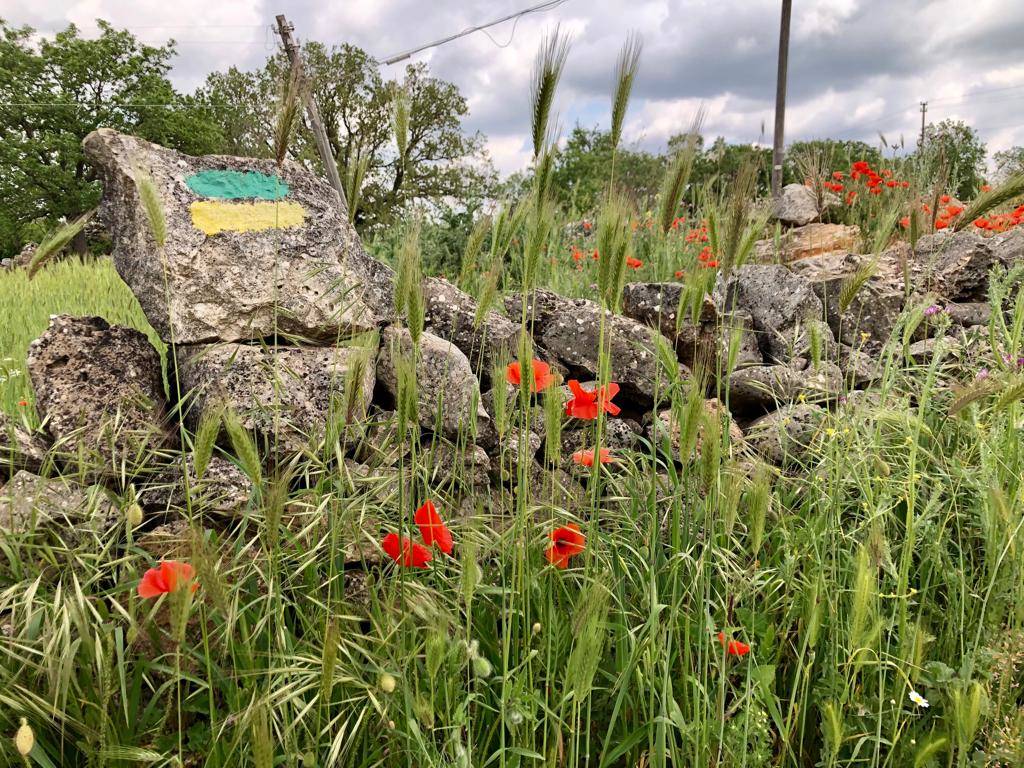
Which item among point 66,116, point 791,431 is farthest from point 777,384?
point 66,116

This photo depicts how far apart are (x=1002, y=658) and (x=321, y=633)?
1.48 meters

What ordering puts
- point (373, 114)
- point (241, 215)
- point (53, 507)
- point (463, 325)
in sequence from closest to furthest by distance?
point (53, 507)
point (241, 215)
point (463, 325)
point (373, 114)

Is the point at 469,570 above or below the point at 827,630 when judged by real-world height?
above

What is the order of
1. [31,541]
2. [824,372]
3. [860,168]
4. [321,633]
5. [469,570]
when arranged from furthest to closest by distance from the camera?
1. [860,168]
2. [824,372]
3. [31,541]
4. [321,633]
5. [469,570]

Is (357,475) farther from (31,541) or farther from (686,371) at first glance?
(686,371)

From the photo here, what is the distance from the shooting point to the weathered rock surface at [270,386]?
2008mm

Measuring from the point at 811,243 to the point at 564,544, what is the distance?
4877mm

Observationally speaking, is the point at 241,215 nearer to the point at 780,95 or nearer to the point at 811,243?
the point at 811,243

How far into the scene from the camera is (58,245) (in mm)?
1763

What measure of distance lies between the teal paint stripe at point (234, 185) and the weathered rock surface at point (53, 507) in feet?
3.37

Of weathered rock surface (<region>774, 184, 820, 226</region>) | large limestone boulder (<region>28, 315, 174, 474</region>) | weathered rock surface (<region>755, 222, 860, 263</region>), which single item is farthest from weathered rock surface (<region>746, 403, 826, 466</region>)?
weathered rock surface (<region>774, 184, 820, 226</region>)

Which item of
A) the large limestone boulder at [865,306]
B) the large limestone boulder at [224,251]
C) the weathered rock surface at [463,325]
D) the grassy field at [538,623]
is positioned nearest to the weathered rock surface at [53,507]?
the grassy field at [538,623]

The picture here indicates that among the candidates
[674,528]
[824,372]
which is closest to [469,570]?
[674,528]

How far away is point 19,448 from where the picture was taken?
6.39 feet
